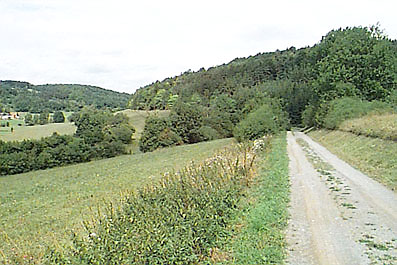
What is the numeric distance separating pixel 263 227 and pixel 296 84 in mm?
91521

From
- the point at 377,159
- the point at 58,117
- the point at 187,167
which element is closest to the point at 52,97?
the point at 58,117

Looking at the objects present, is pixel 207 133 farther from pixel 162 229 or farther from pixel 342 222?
pixel 162 229

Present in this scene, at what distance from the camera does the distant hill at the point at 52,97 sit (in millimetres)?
116062

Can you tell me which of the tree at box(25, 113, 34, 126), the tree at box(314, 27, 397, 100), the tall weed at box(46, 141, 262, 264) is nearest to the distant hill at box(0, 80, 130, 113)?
the tree at box(25, 113, 34, 126)

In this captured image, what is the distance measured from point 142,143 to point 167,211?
64068 mm

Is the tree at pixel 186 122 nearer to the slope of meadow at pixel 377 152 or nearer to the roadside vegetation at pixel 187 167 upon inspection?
the roadside vegetation at pixel 187 167

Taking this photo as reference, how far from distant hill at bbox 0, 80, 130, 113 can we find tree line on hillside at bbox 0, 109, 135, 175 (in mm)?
49401

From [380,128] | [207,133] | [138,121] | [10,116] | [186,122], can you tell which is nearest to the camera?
[380,128]

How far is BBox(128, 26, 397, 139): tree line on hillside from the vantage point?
46.6m

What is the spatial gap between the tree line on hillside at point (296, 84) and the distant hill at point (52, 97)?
21654mm

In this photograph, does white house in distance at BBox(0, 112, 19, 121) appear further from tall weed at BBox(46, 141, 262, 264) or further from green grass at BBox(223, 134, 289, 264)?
tall weed at BBox(46, 141, 262, 264)

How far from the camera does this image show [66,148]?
195 feet

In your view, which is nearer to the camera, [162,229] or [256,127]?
[162,229]

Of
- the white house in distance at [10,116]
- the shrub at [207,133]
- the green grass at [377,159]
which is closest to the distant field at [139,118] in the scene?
the shrub at [207,133]
